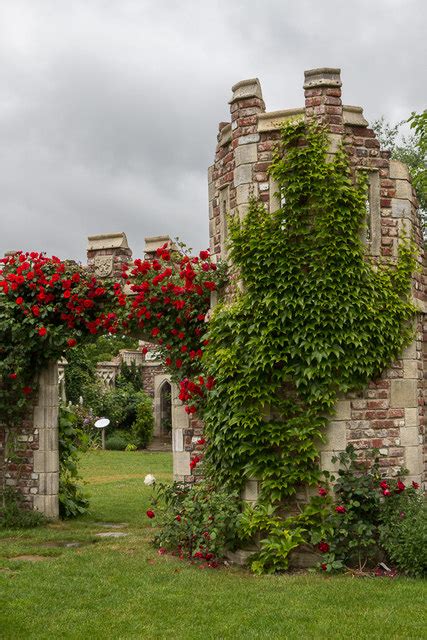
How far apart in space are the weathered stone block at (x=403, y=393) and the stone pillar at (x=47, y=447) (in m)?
5.16

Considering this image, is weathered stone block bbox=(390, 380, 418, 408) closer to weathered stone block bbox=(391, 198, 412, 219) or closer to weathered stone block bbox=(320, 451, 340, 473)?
weathered stone block bbox=(320, 451, 340, 473)

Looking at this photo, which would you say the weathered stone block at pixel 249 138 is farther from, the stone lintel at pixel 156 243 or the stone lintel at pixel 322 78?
the stone lintel at pixel 156 243

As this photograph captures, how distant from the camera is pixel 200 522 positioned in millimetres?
7895

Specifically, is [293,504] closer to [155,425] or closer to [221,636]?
[221,636]

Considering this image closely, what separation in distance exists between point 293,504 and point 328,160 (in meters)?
3.61

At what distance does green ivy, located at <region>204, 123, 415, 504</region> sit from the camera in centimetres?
747

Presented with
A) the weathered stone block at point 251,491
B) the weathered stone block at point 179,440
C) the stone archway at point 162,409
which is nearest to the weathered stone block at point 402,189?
the weathered stone block at point 251,491

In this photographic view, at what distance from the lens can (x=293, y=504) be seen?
24.8 feet

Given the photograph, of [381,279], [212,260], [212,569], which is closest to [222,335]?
[212,260]

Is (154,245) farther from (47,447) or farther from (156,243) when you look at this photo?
(47,447)

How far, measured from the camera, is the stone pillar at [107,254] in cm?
999

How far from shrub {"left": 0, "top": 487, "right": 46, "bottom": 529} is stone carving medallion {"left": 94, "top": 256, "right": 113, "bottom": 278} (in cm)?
344

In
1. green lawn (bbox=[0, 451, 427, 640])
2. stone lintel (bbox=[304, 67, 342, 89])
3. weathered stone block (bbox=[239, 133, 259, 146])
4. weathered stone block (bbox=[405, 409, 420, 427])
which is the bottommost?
green lawn (bbox=[0, 451, 427, 640])

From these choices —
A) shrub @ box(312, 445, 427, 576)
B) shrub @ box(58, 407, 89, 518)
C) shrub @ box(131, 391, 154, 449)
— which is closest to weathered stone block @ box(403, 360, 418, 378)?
shrub @ box(312, 445, 427, 576)
